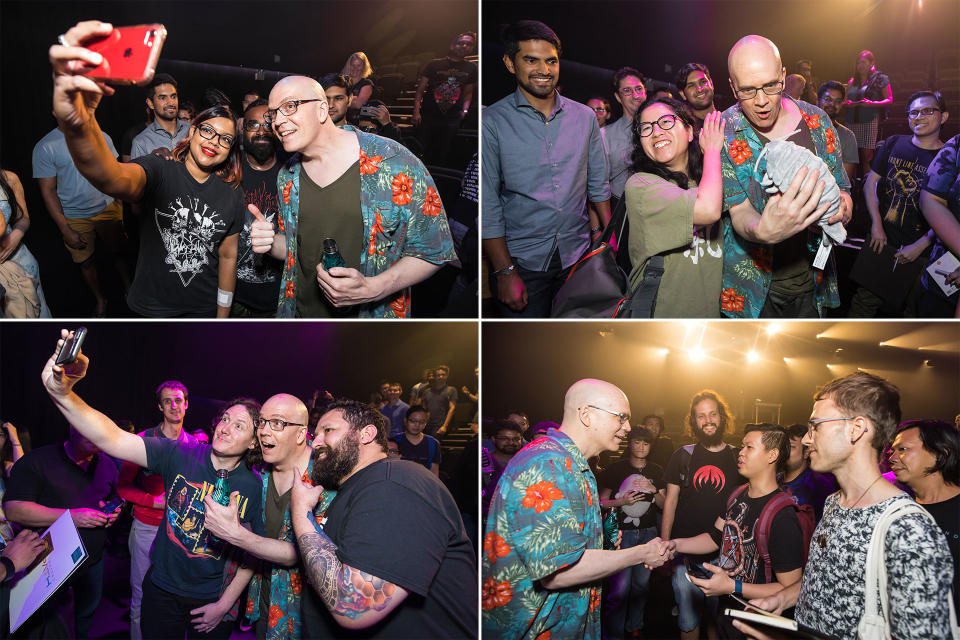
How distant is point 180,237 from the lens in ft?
7.89

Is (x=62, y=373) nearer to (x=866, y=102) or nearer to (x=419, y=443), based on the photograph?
(x=419, y=443)

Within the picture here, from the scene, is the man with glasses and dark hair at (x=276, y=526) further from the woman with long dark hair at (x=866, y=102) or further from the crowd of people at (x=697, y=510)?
the woman with long dark hair at (x=866, y=102)

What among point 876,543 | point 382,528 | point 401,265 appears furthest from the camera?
point 401,265

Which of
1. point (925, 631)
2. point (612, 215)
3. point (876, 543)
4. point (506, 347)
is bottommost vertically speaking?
point (925, 631)

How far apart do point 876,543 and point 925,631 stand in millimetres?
268

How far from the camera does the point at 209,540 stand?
8.25ft

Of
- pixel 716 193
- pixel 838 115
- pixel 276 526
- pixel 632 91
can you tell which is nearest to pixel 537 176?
pixel 632 91

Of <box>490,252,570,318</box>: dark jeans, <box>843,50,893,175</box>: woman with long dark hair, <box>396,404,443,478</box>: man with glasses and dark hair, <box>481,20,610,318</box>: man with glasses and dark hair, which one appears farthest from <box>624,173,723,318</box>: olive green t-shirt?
<box>396,404,443,478</box>: man with glasses and dark hair

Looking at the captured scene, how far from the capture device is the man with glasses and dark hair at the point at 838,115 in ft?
8.29

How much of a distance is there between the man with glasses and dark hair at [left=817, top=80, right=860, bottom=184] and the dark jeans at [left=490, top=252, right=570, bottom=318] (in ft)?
3.65

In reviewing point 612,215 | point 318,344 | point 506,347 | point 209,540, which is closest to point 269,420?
point 318,344

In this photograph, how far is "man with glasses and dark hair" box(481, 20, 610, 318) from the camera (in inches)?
97.3

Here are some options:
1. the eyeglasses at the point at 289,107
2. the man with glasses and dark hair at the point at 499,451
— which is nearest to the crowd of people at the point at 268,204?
the eyeglasses at the point at 289,107

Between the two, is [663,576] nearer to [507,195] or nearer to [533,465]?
[533,465]
